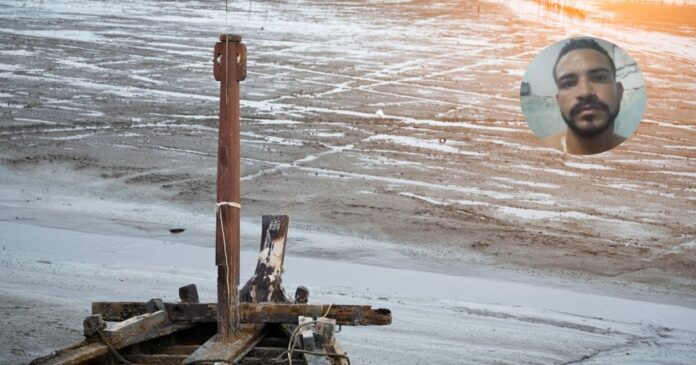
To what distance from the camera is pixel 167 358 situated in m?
6.96

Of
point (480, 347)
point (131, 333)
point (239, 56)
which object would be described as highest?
point (239, 56)

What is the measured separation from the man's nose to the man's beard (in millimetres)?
154

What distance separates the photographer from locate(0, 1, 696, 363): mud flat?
1298 centimetres

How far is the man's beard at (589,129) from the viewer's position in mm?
16781

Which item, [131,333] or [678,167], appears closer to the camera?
[131,333]

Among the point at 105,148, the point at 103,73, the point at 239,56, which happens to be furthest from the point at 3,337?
the point at 103,73

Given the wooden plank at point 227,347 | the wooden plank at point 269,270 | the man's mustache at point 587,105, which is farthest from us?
the man's mustache at point 587,105

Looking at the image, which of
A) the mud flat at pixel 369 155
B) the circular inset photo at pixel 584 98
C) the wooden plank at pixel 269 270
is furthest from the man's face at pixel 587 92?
the wooden plank at pixel 269 270

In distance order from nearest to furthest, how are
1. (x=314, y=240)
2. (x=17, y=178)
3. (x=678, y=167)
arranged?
1. (x=314, y=240)
2. (x=17, y=178)
3. (x=678, y=167)

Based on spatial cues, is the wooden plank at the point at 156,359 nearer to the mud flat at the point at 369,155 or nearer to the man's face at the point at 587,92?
the mud flat at the point at 369,155

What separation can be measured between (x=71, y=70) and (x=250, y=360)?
18.2 m

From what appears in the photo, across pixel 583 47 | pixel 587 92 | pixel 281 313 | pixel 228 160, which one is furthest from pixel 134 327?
pixel 583 47

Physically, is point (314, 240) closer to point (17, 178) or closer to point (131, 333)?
point (17, 178)

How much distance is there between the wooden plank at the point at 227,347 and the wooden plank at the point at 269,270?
0.70m
